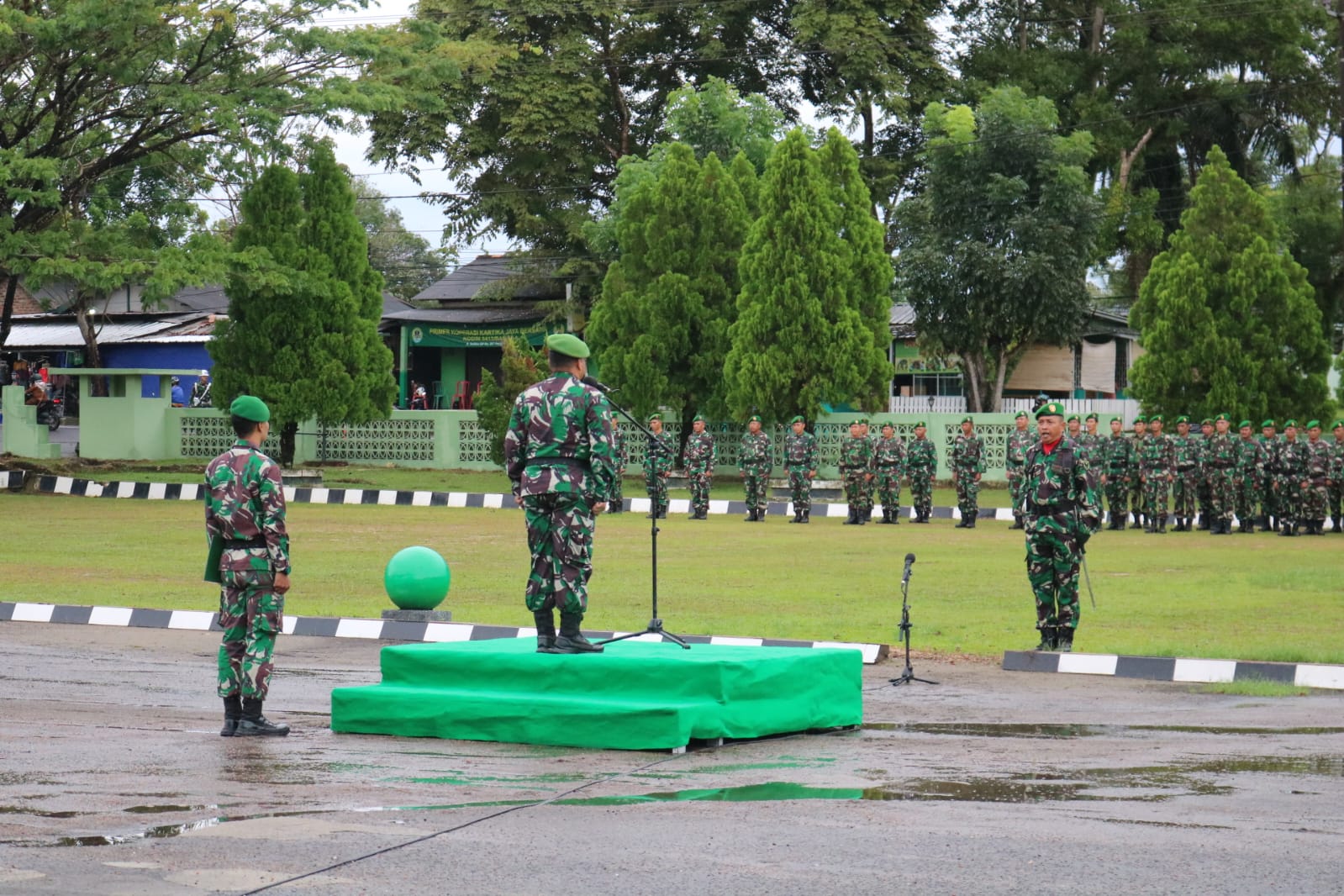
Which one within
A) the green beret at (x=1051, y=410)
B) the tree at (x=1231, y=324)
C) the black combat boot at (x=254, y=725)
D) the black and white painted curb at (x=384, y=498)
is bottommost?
the black combat boot at (x=254, y=725)

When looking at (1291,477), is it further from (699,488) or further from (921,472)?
(699,488)

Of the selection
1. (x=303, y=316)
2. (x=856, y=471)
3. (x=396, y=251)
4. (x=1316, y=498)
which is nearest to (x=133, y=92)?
(x=303, y=316)

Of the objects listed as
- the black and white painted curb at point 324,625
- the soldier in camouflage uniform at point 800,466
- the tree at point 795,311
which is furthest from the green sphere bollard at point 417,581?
the tree at point 795,311

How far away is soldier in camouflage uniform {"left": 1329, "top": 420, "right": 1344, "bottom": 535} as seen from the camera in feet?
92.9

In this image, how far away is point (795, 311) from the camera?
3653 centimetres

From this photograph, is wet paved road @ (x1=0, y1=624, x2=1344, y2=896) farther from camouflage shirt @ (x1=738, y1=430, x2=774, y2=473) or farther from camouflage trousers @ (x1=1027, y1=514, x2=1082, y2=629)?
camouflage shirt @ (x1=738, y1=430, x2=774, y2=473)

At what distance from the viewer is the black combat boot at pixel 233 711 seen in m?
9.66

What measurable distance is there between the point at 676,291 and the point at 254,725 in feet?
96.4

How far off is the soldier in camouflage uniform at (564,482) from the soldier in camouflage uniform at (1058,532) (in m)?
4.58

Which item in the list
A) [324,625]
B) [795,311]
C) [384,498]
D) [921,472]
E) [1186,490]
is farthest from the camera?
[795,311]

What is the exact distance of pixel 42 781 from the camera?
313 inches

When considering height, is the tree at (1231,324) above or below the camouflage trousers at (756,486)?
above

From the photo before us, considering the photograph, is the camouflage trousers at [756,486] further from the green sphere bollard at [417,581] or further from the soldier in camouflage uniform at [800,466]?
the green sphere bollard at [417,581]

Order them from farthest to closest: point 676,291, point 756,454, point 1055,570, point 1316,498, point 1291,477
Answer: point 676,291 < point 756,454 < point 1291,477 < point 1316,498 < point 1055,570
